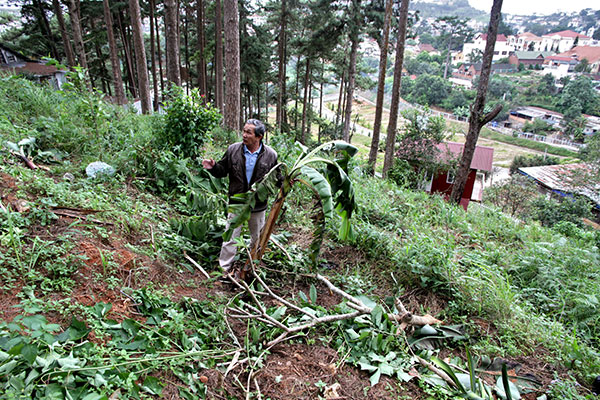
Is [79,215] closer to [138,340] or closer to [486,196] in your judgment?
[138,340]

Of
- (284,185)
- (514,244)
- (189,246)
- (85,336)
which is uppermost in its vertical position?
(284,185)

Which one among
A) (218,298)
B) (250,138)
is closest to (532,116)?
(250,138)

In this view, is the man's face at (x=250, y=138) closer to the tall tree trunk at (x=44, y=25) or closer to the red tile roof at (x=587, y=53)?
the tall tree trunk at (x=44, y=25)

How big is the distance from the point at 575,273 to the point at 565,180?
18355mm

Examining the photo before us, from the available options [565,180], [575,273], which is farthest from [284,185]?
[565,180]

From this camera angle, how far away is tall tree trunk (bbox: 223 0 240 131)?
9031mm

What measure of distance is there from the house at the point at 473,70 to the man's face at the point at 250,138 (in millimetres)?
72282

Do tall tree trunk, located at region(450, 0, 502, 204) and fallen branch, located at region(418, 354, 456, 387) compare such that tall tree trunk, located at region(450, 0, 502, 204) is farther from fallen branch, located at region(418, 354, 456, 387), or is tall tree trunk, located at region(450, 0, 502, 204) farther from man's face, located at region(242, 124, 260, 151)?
fallen branch, located at region(418, 354, 456, 387)

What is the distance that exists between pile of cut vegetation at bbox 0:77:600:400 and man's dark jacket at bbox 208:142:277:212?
48 centimetres

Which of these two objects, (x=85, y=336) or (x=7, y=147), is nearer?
(x=85, y=336)

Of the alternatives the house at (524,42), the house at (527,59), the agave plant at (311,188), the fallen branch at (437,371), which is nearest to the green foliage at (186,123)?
the agave plant at (311,188)

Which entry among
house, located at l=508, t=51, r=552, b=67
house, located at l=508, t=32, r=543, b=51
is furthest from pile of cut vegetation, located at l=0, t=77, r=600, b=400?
house, located at l=508, t=32, r=543, b=51

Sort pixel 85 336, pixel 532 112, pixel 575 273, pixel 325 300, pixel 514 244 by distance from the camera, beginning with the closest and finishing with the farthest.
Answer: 1. pixel 85 336
2. pixel 325 300
3. pixel 575 273
4. pixel 514 244
5. pixel 532 112

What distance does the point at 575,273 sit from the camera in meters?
5.20
